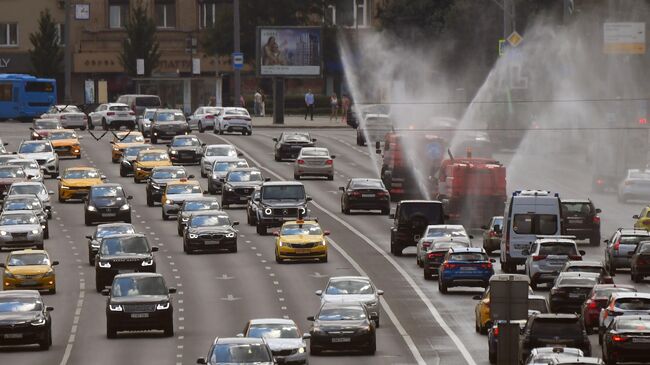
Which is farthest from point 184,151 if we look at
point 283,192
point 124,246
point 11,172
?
point 124,246

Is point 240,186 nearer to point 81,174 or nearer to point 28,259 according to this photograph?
point 81,174

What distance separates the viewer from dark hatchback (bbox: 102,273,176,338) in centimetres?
5097

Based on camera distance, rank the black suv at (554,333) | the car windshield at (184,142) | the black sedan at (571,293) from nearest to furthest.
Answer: the black suv at (554,333)
the black sedan at (571,293)
the car windshield at (184,142)

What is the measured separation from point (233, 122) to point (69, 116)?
431 inches

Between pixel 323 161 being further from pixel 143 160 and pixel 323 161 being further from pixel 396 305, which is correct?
pixel 396 305

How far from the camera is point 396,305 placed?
58.1m

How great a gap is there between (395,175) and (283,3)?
72976 mm

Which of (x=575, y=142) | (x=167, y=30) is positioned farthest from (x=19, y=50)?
(x=575, y=142)

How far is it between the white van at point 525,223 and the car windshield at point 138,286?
15.8 metres

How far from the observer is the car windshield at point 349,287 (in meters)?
53.1

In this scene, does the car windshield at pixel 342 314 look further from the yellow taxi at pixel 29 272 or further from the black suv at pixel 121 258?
the yellow taxi at pixel 29 272

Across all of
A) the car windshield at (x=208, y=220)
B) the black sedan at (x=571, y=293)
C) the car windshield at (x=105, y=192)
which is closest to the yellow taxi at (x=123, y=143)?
the car windshield at (x=105, y=192)

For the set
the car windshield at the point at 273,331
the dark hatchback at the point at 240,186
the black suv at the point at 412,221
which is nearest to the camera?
the car windshield at the point at 273,331

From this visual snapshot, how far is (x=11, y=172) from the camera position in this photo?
288 feet
